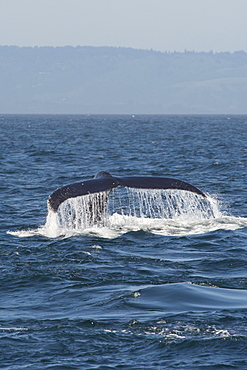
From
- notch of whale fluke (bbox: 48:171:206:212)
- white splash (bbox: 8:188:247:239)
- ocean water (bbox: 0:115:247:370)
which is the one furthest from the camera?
white splash (bbox: 8:188:247:239)

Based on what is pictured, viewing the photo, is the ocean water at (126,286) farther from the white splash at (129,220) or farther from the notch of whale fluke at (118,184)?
the notch of whale fluke at (118,184)

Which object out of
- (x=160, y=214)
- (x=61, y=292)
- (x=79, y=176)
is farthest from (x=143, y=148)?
(x=61, y=292)

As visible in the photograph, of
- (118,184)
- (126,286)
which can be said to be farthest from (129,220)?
(126,286)

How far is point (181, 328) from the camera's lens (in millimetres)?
8430

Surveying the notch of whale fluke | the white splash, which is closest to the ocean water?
the white splash

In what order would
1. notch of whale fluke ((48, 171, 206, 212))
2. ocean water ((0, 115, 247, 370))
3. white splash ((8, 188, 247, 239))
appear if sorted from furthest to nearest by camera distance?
white splash ((8, 188, 247, 239)), notch of whale fluke ((48, 171, 206, 212)), ocean water ((0, 115, 247, 370))

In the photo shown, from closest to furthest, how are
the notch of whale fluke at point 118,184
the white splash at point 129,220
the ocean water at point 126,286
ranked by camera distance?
1. the ocean water at point 126,286
2. the notch of whale fluke at point 118,184
3. the white splash at point 129,220

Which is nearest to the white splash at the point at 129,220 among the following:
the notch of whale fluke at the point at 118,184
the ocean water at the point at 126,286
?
the ocean water at the point at 126,286

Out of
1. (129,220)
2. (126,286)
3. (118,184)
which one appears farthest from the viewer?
(129,220)

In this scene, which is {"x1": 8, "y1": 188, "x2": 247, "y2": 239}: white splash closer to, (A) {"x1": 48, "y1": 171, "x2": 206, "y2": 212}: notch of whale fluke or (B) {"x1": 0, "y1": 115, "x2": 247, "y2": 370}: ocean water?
(B) {"x1": 0, "y1": 115, "x2": 247, "y2": 370}: ocean water

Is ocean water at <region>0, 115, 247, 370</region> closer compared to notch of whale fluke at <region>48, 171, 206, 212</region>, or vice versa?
ocean water at <region>0, 115, 247, 370</region>

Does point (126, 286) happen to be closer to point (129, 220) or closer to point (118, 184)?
point (118, 184)

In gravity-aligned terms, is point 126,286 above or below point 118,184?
below

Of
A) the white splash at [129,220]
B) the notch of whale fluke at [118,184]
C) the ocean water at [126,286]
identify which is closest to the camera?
the ocean water at [126,286]
